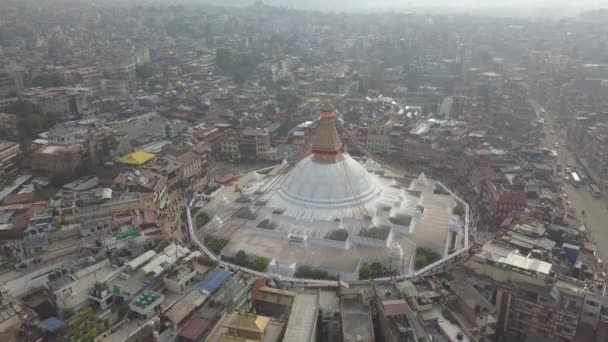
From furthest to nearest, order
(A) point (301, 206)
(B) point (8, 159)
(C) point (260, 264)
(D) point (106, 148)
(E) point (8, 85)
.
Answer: (E) point (8, 85), (D) point (106, 148), (B) point (8, 159), (A) point (301, 206), (C) point (260, 264)

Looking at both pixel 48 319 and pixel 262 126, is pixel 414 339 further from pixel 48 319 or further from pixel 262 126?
pixel 262 126

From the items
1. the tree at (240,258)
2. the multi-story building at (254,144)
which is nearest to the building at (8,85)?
the multi-story building at (254,144)

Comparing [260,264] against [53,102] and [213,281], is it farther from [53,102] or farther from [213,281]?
[53,102]

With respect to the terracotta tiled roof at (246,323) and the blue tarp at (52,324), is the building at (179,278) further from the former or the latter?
the terracotta tiled roof at (246,323)

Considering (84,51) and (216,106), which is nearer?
(216,106)

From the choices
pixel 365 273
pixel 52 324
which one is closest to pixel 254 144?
pixel 365 273

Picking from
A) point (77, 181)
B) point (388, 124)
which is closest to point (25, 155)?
point (77, 181)
